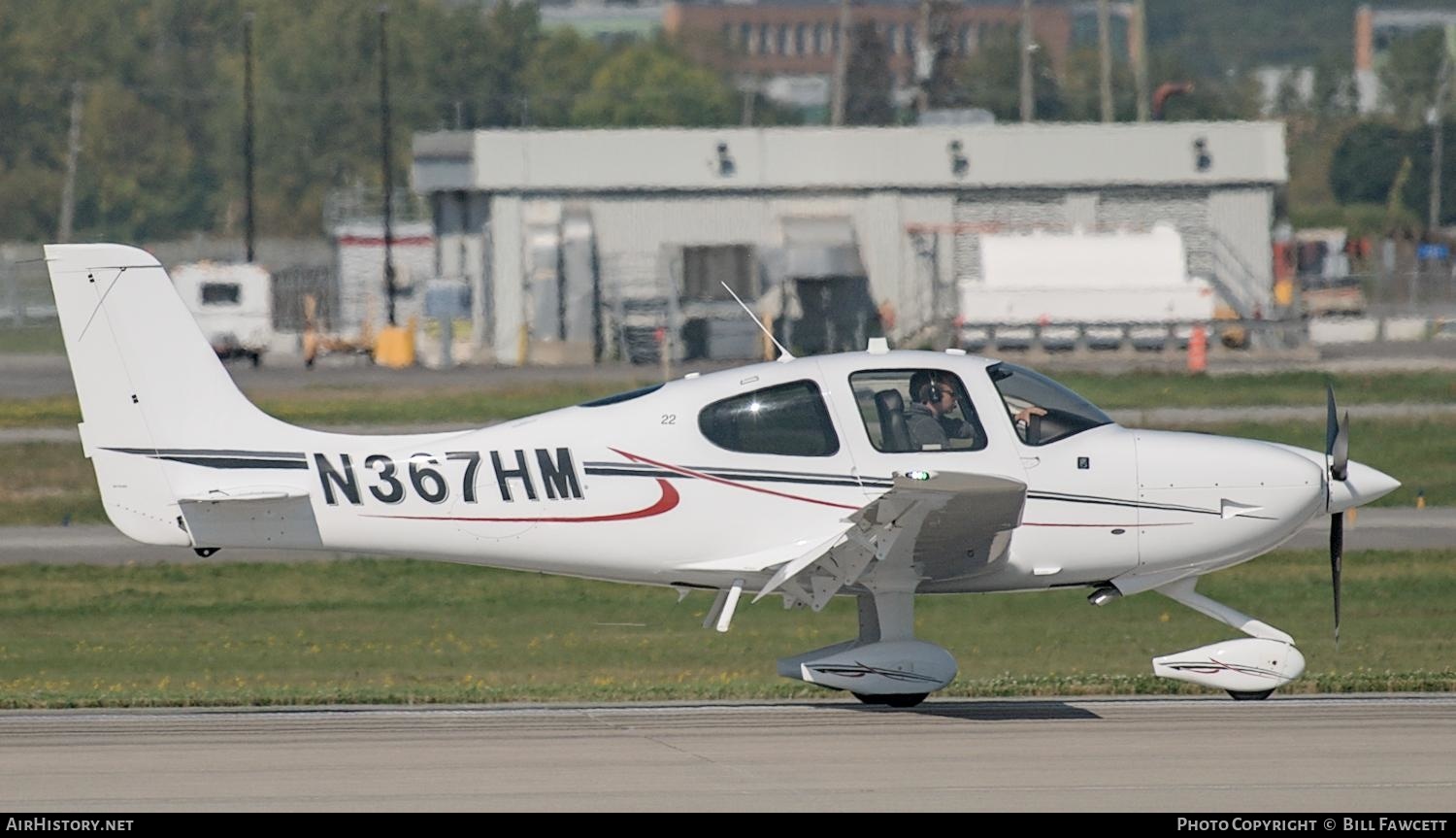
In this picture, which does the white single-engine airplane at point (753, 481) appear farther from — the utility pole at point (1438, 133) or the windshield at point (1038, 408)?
the utility pole at point (1438, 133)

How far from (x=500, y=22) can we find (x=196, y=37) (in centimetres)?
1600

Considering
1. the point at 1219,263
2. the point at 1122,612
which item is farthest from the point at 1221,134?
the point at 1122,612

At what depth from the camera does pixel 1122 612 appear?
18469mm

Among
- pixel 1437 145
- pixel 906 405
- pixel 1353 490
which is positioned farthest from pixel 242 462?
pixel 1437 145

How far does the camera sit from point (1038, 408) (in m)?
12.0

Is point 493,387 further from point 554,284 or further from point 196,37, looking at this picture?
point 196,37

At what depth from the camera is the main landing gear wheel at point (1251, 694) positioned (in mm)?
12094

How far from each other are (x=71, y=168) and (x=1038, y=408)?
7630cm

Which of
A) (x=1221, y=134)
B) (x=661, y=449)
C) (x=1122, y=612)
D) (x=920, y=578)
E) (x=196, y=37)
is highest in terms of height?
(x=196, y=37)

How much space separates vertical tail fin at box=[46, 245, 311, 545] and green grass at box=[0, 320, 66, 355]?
44.1 meters

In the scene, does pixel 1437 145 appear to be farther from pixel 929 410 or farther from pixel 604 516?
pixel 604 516

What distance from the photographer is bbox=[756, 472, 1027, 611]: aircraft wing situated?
1111 cm

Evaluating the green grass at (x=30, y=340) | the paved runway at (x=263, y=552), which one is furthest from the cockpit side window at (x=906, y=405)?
the green grass at (x=30, y=340)

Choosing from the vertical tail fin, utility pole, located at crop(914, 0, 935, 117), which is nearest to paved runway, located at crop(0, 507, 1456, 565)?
the vertical tail fin
